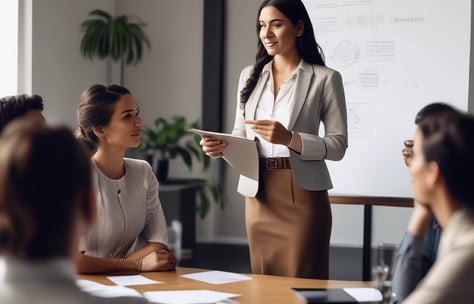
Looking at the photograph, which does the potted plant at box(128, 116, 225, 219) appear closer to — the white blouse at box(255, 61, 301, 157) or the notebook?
the white blouse at box(255, 61, 301, 157)

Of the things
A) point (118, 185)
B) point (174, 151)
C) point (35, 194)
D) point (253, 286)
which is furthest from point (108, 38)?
point (35, 194)

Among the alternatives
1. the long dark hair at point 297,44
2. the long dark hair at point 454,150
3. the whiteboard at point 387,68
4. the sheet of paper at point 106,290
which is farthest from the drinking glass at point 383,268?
the whiteboard at point 387,68

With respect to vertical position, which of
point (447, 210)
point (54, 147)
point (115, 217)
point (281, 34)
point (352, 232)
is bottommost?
point (352, 232)

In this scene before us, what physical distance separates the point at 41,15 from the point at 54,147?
4266 mm

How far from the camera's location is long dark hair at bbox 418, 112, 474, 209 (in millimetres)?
1560

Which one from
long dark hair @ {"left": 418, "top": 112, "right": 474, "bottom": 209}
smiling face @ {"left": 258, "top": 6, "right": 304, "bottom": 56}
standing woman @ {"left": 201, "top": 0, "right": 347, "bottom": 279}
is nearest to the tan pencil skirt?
standing woman @ {"left": 201, "top": 0, "right": 347, "bottom": 279}

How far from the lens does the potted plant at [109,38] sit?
5723 mm

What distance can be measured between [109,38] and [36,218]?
4.78 m

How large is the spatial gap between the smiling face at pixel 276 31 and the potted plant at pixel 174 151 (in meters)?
2.83

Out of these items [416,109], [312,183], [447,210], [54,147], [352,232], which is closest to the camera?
[54,147]

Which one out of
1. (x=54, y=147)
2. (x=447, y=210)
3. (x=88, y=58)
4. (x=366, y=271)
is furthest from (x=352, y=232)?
(x=54, y=147)

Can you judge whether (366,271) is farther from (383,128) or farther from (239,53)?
(239,53)

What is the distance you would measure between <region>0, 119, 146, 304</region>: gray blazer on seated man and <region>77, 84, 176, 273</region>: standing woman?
1.45 metres

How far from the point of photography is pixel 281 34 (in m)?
2.95
